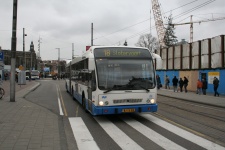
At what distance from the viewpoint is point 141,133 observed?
895 cm

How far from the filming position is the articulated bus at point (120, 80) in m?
10.5

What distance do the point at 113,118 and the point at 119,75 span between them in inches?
80.9

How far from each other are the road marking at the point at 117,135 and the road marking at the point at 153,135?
0.60 metres

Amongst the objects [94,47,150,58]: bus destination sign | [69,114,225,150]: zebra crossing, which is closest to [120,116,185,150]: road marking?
[69,114,225,150]: zebra crossing

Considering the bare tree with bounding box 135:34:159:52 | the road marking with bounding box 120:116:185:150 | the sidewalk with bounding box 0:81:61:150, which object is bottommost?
the road marking with bounding box 120:116:185:150

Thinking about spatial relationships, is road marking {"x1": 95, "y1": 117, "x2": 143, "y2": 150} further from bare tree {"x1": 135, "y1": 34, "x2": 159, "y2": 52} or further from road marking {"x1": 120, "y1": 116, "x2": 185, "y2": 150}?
bare tree {"x1": 135, "y1": 34, "x2": 159, "y2": 52}

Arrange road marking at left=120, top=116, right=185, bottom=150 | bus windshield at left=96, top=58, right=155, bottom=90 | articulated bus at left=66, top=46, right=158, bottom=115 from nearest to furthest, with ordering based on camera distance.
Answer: road marking at left=120, top=116, right=185, bottom=150, articulated bus at left=66, top=46, right=158, bottom=115, bus windshield at left=96, top=58, right=155, bottom=90

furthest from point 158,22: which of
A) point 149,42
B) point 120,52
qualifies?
point 120,52

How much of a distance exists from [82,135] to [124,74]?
2950mm

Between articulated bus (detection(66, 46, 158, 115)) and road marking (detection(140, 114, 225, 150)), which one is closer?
road marking (detection(140, 114, 225, 150))

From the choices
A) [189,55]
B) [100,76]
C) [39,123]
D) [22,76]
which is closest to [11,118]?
[39,123]

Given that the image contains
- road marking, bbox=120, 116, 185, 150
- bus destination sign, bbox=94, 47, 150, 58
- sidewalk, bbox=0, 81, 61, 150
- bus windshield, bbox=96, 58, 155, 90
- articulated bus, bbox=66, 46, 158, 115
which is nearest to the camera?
sidewalk, bbox=0, 81, 61, 150

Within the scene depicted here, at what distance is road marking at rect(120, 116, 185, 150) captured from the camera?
7337 millimetres

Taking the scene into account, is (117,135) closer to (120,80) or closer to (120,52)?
(120,80)
